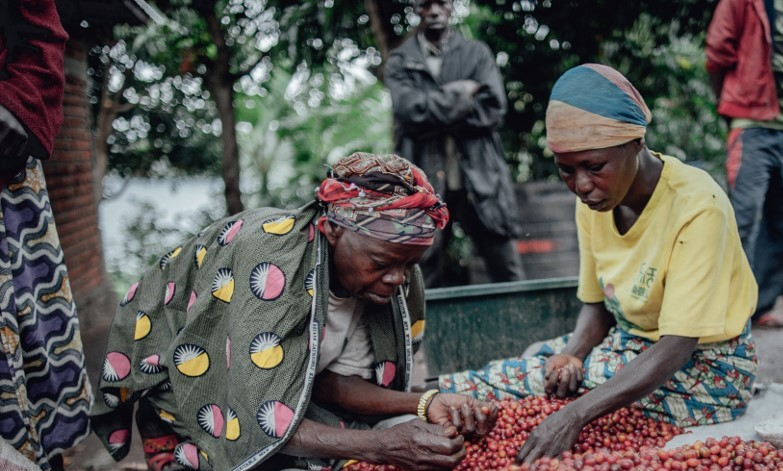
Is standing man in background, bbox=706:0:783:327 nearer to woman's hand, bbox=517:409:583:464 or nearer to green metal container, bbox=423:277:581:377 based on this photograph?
green metal container, bbox=423:277:581:377

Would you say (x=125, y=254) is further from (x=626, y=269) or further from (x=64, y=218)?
(x=626, y=269)

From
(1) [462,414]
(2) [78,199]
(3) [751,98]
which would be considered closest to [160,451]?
(1) [462,414]

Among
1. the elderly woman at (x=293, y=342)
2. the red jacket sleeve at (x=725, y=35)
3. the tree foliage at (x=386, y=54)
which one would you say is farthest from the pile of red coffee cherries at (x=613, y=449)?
the tree foliage at (x=386, y=54)

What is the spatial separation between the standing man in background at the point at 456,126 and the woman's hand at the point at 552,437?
8.22 ft

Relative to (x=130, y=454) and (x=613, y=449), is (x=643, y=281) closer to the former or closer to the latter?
(x=613, y=449)

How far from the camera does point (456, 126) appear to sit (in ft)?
14.4

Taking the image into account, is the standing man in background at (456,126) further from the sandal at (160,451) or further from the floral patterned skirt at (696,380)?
the sandal at (160,451)

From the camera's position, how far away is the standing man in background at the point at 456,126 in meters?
4.30

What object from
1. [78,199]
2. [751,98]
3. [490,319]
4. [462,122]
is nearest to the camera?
[490,319]

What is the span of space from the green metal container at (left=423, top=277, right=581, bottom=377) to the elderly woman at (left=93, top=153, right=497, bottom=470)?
1088 millimetres

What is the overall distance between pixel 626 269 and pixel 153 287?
1636 mm

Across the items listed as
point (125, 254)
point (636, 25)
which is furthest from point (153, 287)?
point (125, 254)

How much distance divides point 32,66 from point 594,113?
5.68ft

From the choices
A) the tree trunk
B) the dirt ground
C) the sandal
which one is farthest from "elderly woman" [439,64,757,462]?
the tree trunk
